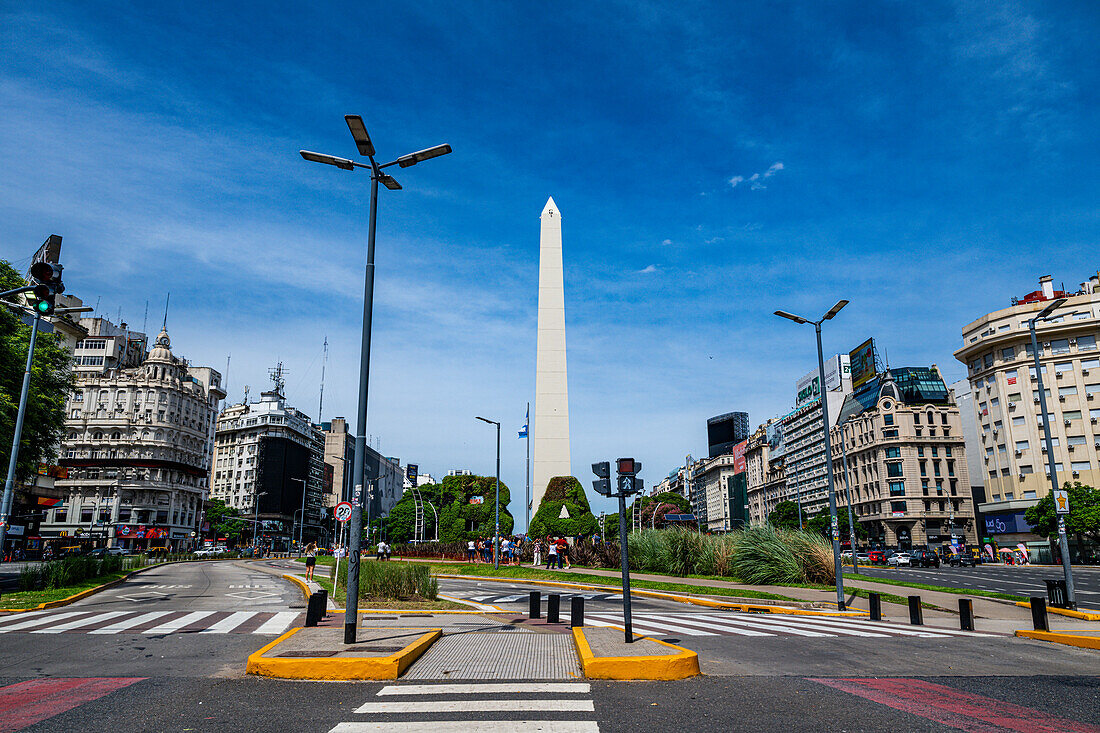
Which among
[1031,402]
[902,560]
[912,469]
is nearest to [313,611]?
[902,560]

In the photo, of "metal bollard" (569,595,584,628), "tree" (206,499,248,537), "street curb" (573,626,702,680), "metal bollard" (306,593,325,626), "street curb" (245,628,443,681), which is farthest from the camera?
"tree" (206,499,248,537)

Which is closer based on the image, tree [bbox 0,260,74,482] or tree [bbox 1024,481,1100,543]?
tree [bbox 0,260,74,482]

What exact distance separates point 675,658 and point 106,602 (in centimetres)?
1837

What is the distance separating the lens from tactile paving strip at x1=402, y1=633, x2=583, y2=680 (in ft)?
26.5

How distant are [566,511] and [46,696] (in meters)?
41.9

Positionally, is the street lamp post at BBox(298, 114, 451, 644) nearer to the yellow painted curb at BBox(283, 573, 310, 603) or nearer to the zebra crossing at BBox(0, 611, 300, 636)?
the zebra crossing at BBox(0, 611, 300, 636)

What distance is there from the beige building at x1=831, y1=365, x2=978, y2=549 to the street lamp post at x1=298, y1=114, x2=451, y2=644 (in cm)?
8755

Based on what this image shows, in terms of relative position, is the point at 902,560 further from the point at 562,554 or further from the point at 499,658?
the point at 499,658

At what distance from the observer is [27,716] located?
240 inches

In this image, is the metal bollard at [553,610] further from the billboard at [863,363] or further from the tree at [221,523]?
the tree at [221,523]

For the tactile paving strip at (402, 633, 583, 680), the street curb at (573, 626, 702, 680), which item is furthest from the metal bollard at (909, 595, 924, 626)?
the street curb at (573, 626, 702, 680)

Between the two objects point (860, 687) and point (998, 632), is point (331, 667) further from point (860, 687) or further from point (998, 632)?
point (998, 632)

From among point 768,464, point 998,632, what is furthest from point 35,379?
point 768,464

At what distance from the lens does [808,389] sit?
5217 inches
